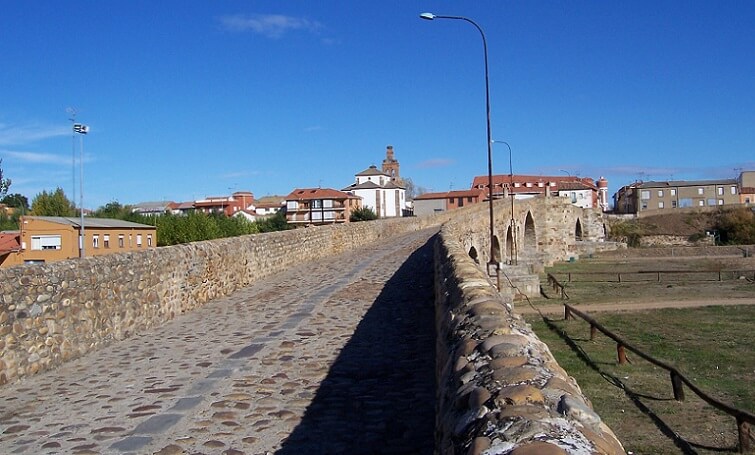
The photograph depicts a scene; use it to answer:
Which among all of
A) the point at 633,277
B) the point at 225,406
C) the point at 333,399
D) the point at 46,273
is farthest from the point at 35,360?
the point at 633,277

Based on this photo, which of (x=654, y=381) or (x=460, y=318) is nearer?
(x=460, y=318)

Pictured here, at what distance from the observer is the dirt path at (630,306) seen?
1065 inches

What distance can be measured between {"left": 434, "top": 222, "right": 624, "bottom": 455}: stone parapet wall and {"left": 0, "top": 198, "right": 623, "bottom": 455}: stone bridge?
0.4 inches

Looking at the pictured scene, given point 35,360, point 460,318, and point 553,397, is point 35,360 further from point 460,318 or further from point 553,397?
point 553,397

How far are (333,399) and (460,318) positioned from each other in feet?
5.22

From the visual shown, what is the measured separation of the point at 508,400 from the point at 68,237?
147ft

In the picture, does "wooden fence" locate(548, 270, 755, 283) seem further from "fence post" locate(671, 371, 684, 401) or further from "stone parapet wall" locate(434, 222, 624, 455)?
"stone parapet wall" locate(434, 222, 624, 455)

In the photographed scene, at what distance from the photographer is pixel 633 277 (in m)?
40.7

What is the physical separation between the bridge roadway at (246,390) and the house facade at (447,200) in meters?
85.8

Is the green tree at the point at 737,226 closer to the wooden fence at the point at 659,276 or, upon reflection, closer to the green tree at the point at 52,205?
the wooden fence at the point at 659,276

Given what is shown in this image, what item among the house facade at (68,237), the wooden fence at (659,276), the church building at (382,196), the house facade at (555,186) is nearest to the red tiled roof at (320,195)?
the church building at (382,196)

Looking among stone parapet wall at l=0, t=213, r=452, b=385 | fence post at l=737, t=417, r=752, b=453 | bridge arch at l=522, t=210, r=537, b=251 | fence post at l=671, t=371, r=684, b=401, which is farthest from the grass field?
bridge arch at l=522, t=210, r=537, b=251

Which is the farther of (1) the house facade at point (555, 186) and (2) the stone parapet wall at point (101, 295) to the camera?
(1) the house facade at point (555, 186)

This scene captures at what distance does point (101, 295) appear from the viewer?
317 inches
